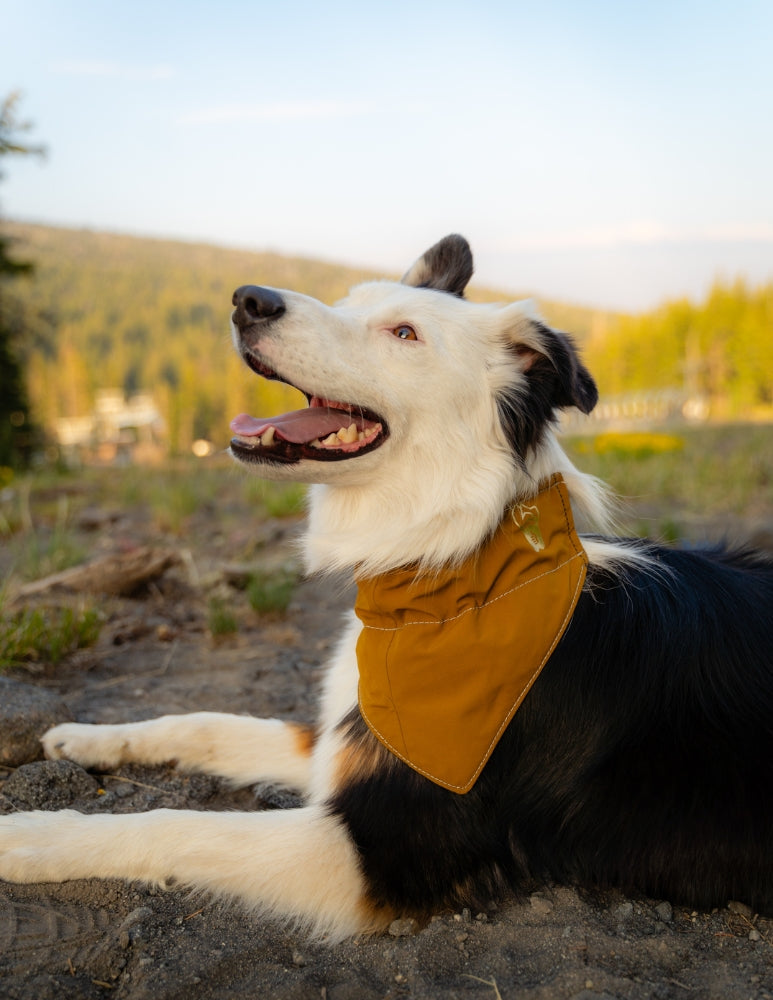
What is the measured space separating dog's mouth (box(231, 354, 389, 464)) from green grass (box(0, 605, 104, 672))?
6.77 ft

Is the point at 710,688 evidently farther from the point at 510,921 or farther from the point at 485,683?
the point at 510,921

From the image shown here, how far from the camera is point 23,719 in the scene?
326cm

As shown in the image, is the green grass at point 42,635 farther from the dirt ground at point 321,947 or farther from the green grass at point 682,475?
the green grass at point 682,475

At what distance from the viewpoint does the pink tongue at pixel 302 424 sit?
2838 millimetres

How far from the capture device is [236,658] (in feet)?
15.2

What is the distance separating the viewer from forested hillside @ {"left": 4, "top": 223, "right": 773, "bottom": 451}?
27.4 m

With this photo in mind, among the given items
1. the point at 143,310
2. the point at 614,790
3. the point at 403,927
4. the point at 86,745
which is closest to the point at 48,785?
the point at 86,745

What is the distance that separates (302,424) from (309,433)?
5 centimetres

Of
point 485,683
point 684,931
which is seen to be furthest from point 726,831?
point 485,683

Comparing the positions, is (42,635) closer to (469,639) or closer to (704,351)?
(469,639)

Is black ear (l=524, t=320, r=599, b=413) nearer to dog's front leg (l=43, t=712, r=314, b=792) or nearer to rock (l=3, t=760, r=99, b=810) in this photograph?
dog's front leg (l=43, t=712, r=314, b=792)

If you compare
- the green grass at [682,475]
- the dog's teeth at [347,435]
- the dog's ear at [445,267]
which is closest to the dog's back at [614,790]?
the dog's teeth at [347,435]

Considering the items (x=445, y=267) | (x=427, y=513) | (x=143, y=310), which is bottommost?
(x=143, y=310)

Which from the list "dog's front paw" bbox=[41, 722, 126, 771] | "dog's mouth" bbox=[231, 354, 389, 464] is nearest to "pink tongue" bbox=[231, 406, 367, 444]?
"dog's mouth" bbox=[231, 354, 389, 464]
